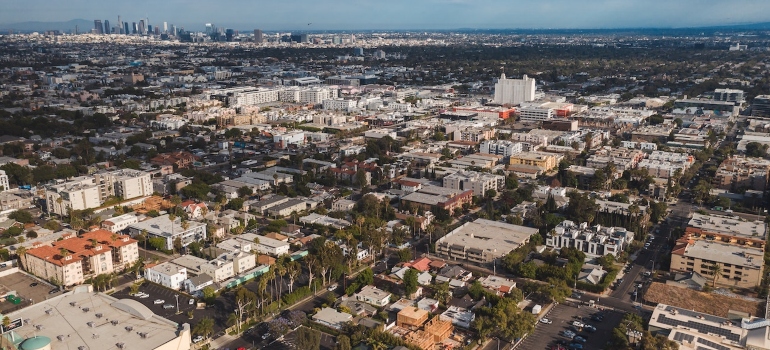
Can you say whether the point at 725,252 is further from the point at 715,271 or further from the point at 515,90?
the point at 515,90

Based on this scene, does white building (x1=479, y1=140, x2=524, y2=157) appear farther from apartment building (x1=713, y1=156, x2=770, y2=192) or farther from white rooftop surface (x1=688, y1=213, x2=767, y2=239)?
white rooftop surface (x1=688, y1=213, x2=767, y2=239)

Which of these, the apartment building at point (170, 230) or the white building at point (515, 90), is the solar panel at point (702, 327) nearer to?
the apartment building at point (170, 230)

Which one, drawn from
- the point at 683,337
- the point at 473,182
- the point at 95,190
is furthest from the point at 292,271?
the point at 473,182

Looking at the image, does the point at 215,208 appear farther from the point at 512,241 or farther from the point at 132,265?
the point at 512,241

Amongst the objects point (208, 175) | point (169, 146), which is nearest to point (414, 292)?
point (208, 175)

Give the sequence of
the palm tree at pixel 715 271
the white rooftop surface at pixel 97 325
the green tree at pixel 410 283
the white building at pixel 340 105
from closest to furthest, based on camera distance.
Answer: the white rooftop surface at pixel 97 325 → the green tree at pixel 410 283 → the palm tree at pixel 715 271 → the white building at pixel 340 105

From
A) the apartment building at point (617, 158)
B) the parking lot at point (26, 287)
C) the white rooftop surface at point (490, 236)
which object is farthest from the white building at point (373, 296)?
the apartment building at point (617, 158)

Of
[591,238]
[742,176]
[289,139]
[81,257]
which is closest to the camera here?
[81,257]
